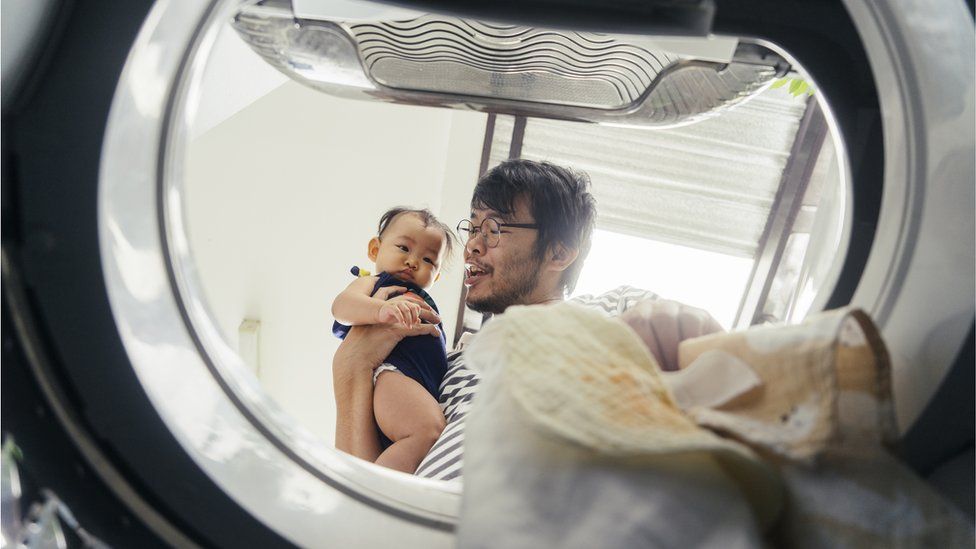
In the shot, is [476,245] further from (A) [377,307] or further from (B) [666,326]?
(B) [666,326]

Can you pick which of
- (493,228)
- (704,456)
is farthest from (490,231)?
(704,456)

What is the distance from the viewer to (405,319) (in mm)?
1079

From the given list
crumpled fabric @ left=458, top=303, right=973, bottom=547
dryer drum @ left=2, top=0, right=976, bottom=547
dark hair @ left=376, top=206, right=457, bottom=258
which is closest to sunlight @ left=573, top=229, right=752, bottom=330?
dark hair @ left=376, top=206, right=457, bottom=258

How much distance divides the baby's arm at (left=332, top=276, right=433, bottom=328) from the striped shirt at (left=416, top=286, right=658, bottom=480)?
0.37 ft

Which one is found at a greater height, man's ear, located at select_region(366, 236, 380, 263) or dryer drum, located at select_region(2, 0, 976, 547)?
dryer drum, located at select_region(2, 0, 976, 547)

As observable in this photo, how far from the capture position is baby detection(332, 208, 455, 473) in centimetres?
92

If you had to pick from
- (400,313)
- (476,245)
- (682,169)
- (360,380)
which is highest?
(682,169)

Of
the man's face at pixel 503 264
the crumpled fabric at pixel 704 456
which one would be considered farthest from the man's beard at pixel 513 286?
the crumpled fabric at pixel 704 456

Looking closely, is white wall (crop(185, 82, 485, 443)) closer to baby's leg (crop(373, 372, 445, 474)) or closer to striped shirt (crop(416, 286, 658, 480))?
striped shirt (crop(416, 286, 658, 480))

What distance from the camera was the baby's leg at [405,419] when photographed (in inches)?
35.1

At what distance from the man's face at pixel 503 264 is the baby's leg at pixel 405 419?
0.73 feet

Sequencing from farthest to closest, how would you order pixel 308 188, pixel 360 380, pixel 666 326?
1. pixel 308 188
2. pixel 360 380
3. pixel 666 326

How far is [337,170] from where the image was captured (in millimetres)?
2127

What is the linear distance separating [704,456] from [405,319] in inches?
31.6
